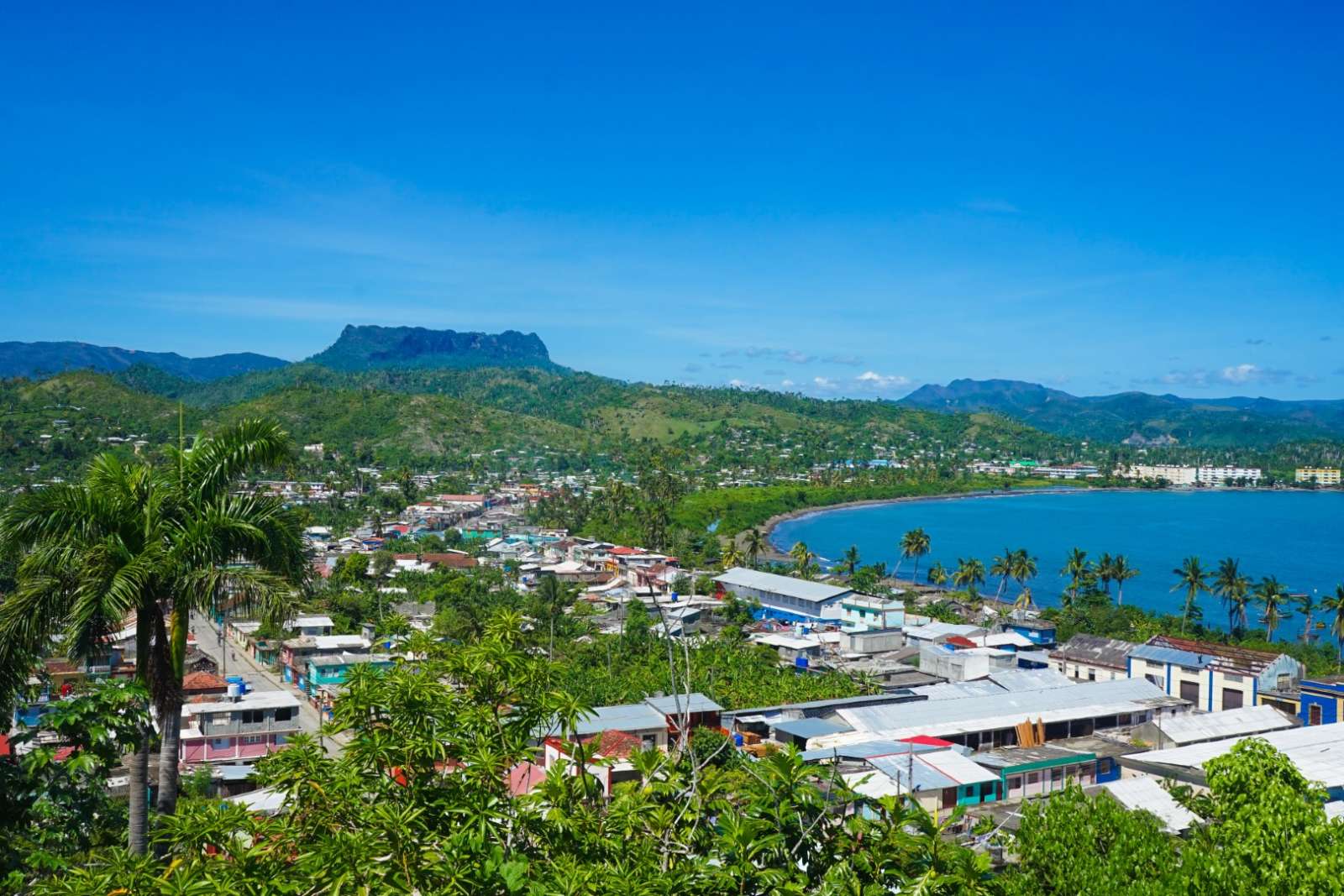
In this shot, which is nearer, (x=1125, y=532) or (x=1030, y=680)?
(x=1030, y=680)

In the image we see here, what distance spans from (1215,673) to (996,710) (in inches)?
257

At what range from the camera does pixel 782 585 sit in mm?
35812

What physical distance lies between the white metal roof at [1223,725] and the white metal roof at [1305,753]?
128cm

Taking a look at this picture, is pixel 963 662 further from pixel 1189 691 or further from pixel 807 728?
pixel 807 728

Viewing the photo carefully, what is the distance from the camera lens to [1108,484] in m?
102

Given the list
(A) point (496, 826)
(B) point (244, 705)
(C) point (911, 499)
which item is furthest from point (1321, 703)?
(C) point (911, 499)

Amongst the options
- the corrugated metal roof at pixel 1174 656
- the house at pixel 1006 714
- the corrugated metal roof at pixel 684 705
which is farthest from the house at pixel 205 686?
the corrugated metal roof at pixel 1174 656

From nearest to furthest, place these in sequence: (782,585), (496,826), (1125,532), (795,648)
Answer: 1. (496,826)
2. (795,648)
3. (782,585)
4. (1125,532)

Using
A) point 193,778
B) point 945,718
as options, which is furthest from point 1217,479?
point 193,778

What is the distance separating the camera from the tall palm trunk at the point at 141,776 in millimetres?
4113

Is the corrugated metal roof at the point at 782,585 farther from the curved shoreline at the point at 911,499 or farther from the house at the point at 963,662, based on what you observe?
the curved shoreline at the point at 911,499

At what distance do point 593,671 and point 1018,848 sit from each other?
1719cm

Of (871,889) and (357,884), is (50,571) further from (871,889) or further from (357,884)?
(871,889)

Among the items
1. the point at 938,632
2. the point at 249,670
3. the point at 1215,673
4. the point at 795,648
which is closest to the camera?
the point at 1215,673
